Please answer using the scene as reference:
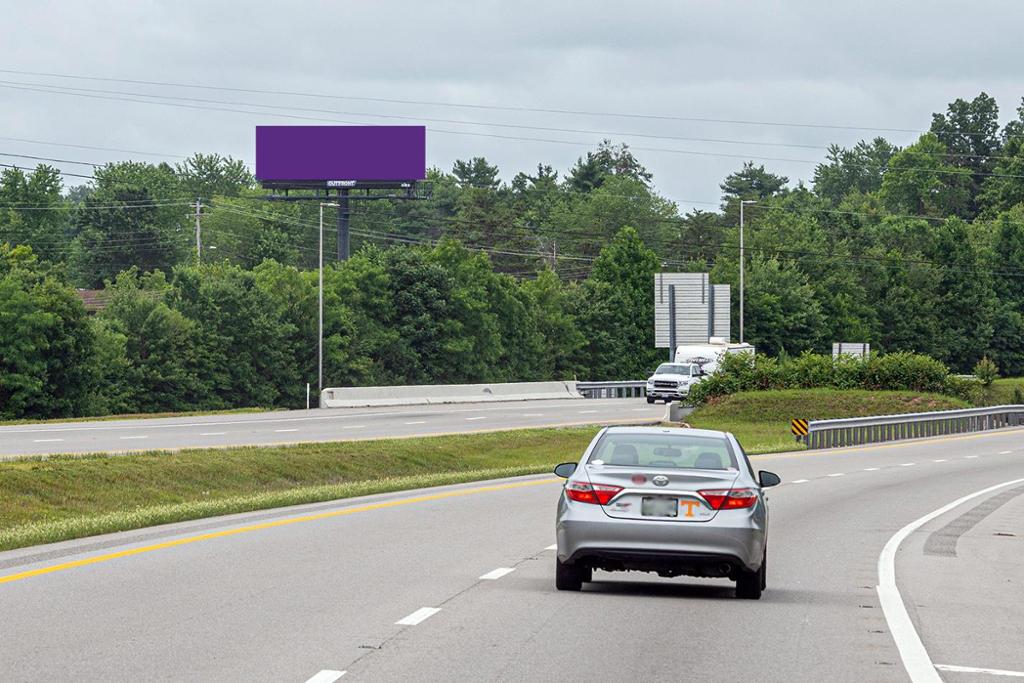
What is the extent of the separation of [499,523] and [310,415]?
1458 inches

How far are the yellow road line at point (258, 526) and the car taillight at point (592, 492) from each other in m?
4.62

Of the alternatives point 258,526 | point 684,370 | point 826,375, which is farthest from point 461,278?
point 258,526

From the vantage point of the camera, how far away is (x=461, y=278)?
339 ft

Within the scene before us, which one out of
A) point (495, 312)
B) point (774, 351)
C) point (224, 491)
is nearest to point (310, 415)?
point (224, 491)

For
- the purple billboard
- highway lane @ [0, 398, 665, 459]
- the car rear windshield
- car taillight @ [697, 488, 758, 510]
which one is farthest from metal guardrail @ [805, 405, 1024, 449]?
the purple billboard

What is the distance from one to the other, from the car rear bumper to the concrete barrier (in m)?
51.9

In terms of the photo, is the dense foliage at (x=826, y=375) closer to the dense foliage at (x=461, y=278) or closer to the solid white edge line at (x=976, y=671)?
the dense foliage at (x=461, y=278)

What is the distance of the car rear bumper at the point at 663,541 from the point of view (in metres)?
13.4

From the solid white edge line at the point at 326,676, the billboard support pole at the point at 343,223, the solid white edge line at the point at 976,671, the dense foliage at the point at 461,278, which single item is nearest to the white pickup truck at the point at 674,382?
the dense foliage at the point at 461,278

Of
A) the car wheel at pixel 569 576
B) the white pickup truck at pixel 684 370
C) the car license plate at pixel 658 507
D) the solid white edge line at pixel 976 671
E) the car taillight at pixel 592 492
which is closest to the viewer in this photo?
the solid white edge line at pixel 976 671

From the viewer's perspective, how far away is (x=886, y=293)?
429ft

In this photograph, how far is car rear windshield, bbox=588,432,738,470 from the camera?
14.0 m

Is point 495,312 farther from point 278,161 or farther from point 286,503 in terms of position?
point 286,503

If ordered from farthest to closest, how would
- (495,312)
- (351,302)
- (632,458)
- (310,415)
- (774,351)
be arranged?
(774,351) < (495,312) < (351,302) < (310,415) < (632,458)
